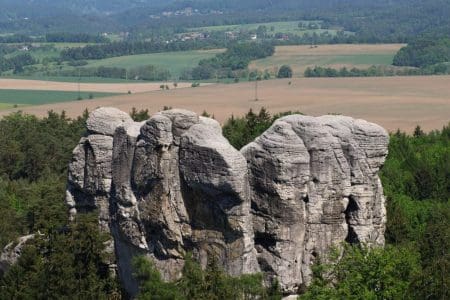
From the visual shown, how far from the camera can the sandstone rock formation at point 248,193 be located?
32875 mm

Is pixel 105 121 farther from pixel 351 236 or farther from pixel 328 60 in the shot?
pixel 328 60

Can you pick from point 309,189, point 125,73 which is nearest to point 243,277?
point 309,189

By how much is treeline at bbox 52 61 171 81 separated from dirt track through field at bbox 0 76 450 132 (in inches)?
1296

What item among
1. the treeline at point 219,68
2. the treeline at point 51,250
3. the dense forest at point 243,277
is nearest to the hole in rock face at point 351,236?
the dense forest at point 243,277

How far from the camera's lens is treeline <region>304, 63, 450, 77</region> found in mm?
162625

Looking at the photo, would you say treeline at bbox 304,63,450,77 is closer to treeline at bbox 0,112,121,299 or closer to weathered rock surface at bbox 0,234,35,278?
treeline at bbox 0,112,121,299

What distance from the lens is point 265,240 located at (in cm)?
3391

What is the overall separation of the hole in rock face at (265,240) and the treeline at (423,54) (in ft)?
482

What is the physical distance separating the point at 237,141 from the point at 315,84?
9041 cm

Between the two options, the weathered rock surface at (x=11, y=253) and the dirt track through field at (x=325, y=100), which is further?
the dirt track through field at (x=325, y=100)

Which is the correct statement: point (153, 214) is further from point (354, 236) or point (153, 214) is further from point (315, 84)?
point (315, 84)

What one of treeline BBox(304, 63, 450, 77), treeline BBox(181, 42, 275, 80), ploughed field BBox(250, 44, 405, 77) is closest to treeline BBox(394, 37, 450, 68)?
ploughed field BBox(250, 44, 405, 77)

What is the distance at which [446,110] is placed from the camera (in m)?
113

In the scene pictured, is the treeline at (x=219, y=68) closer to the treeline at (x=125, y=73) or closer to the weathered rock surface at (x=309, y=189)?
the treeline at (x=125, y=73)
